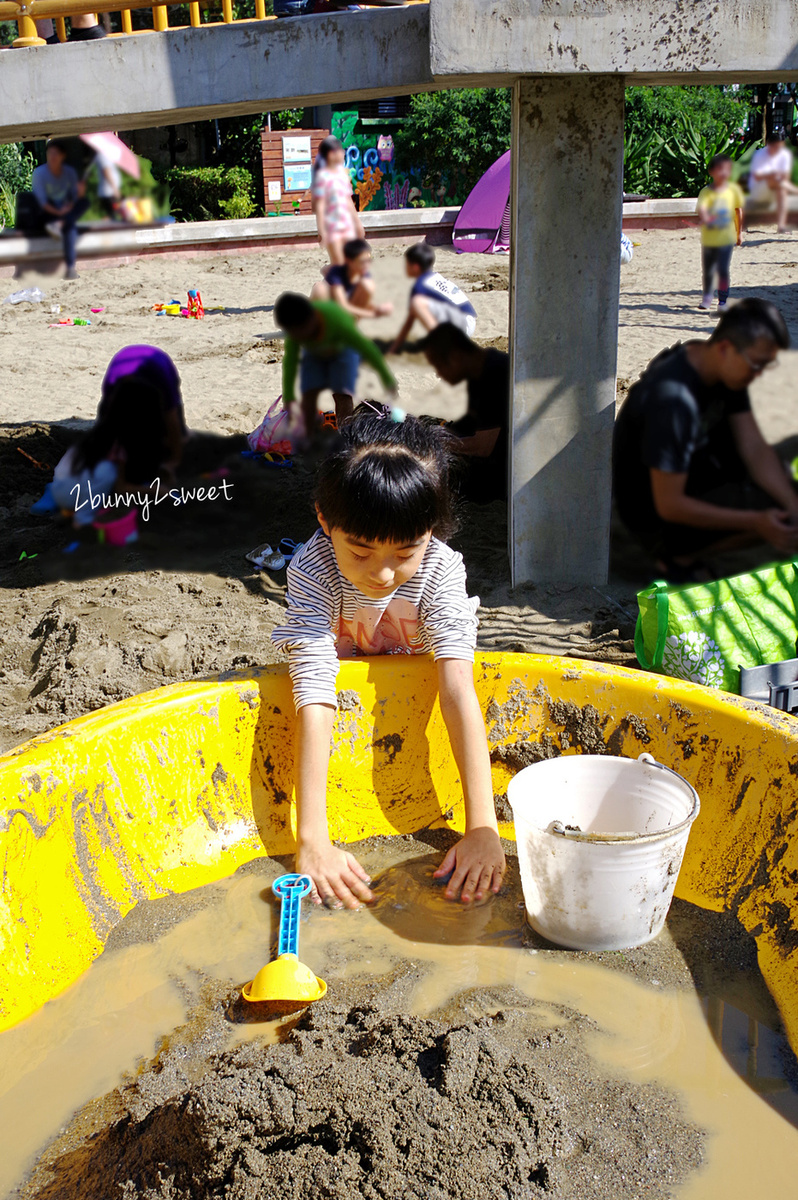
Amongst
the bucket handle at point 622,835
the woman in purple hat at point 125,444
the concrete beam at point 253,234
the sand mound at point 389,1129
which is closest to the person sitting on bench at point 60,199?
the concrete beam at point 253,234

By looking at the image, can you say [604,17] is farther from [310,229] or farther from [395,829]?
[310,229]

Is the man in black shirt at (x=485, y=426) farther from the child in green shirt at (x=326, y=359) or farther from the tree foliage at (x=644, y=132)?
the tree foliage at (x=644, y=132)

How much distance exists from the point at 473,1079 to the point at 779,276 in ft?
29.7

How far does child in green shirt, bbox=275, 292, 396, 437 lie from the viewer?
16.3 feet

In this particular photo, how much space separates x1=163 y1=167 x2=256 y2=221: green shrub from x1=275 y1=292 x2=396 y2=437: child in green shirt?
21.2 feet

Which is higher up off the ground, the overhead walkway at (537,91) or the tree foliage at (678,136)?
the tree foliage at (678,136)

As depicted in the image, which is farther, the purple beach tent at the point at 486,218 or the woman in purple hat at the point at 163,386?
the purple beach tent at the point at 486,218

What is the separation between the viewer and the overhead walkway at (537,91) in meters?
2.68

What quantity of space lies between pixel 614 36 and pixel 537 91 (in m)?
0.31

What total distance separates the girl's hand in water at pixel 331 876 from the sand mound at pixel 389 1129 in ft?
1.33

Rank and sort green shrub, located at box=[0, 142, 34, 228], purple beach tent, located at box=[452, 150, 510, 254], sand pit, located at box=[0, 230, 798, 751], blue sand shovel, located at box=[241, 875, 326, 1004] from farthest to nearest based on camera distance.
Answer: green shrub, located at box=[0, 142, 34, 228] → purple beach tent, located at box=[452, 150, 510, 254] → sand pit, located at box=[0, 230, 798, 751] → blue sand shovel, located at box=[241, 875, 326, 1004]

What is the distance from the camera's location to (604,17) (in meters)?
2.65

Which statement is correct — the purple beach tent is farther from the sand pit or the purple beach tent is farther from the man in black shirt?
the man in black shirt

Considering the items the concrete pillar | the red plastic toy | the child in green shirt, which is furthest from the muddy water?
the red plastic toy
